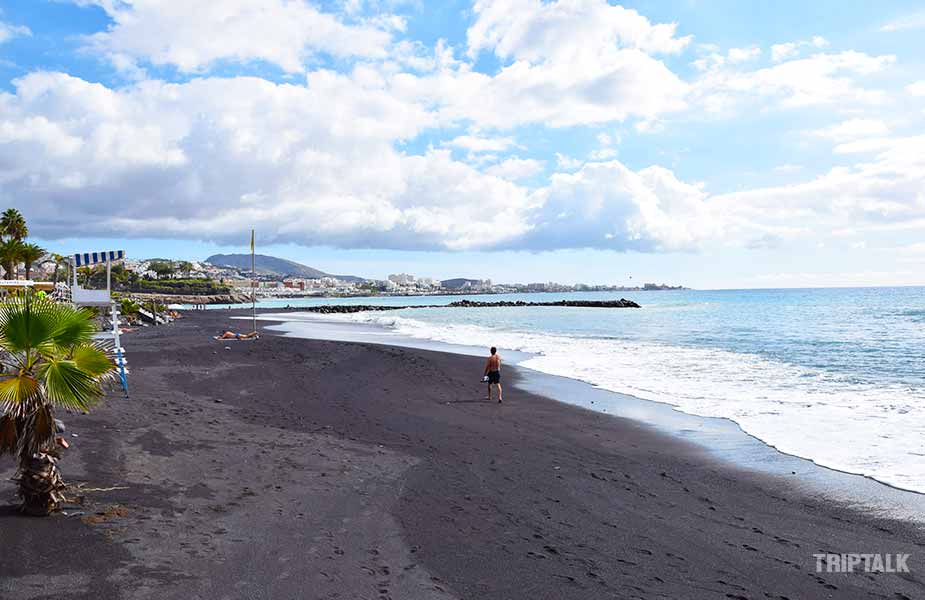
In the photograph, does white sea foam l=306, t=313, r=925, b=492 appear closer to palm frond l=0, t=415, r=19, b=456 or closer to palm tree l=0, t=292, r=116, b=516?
palm tree l=0, t=292, r=116, b=516

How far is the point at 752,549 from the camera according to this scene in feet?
20.5

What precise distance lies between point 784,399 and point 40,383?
1607 cm

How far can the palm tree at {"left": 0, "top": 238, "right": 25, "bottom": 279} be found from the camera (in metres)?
49.3

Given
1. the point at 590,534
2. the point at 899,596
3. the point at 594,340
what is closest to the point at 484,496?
the point at 590,534

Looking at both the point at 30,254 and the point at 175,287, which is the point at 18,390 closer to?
the point at 30,254

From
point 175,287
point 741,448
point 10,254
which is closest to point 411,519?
point 741,448

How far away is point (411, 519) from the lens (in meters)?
6.79

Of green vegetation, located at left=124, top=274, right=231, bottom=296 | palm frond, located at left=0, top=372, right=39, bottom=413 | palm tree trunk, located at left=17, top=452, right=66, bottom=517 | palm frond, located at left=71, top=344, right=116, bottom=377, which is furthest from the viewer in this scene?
green vegetation, located at left=124, top=274, right=231, bottom=296

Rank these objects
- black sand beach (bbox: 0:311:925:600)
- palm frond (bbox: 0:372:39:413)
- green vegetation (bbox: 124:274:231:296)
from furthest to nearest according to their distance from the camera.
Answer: green vegetation (bbox: 124:274:231:296), palm frond (bbox: 0:372:39:413), black sand beach (bbox: 0:311:925:600)

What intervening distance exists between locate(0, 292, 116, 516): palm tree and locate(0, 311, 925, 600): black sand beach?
1.46 ft

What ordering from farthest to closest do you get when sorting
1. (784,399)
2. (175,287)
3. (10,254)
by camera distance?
(175,287)
(10,254)
(784,399)

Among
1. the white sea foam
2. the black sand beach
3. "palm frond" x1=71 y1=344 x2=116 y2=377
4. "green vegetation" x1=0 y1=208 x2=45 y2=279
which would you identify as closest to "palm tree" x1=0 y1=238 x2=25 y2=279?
"green vegetation" x1=0 y1=208 x2=45 y2=279

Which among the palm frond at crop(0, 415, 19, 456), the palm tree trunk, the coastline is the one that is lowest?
the coastline

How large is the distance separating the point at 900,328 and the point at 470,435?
42.3 metres
